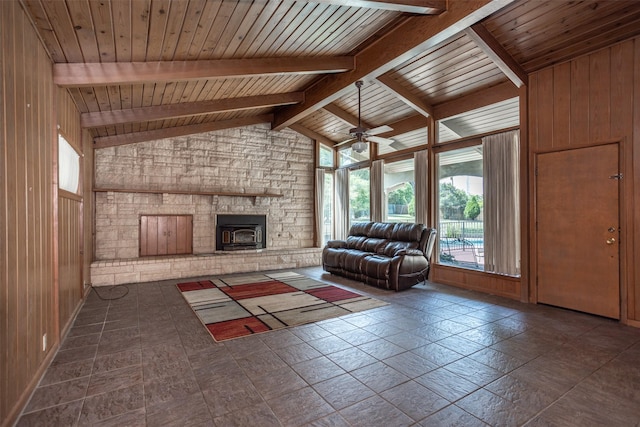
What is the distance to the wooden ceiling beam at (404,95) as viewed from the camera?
17.0ft

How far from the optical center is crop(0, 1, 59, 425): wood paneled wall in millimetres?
Result: 1816

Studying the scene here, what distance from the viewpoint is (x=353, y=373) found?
2.45 m

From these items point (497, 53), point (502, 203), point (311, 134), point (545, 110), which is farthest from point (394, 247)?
point (311, 134)

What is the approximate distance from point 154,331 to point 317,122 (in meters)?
5.74

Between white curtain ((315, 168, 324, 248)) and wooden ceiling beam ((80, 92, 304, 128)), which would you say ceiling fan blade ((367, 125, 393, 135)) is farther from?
white curtain ((315, 168, 324, 248))

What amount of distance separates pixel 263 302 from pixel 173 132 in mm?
4052

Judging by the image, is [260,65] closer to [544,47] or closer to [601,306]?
[544,47]

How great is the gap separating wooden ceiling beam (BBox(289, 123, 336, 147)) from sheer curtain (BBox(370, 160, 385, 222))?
1674mm

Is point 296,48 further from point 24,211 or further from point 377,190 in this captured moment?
point 377,190

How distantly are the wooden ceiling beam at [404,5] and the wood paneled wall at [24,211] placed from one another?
2.28m

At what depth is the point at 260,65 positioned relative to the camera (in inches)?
160

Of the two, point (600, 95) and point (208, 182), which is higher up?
point (600, 95)

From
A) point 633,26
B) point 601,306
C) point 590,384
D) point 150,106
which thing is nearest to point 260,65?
point 150,106

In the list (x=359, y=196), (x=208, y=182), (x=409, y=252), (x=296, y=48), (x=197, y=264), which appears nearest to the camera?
(x=296, y=48)
